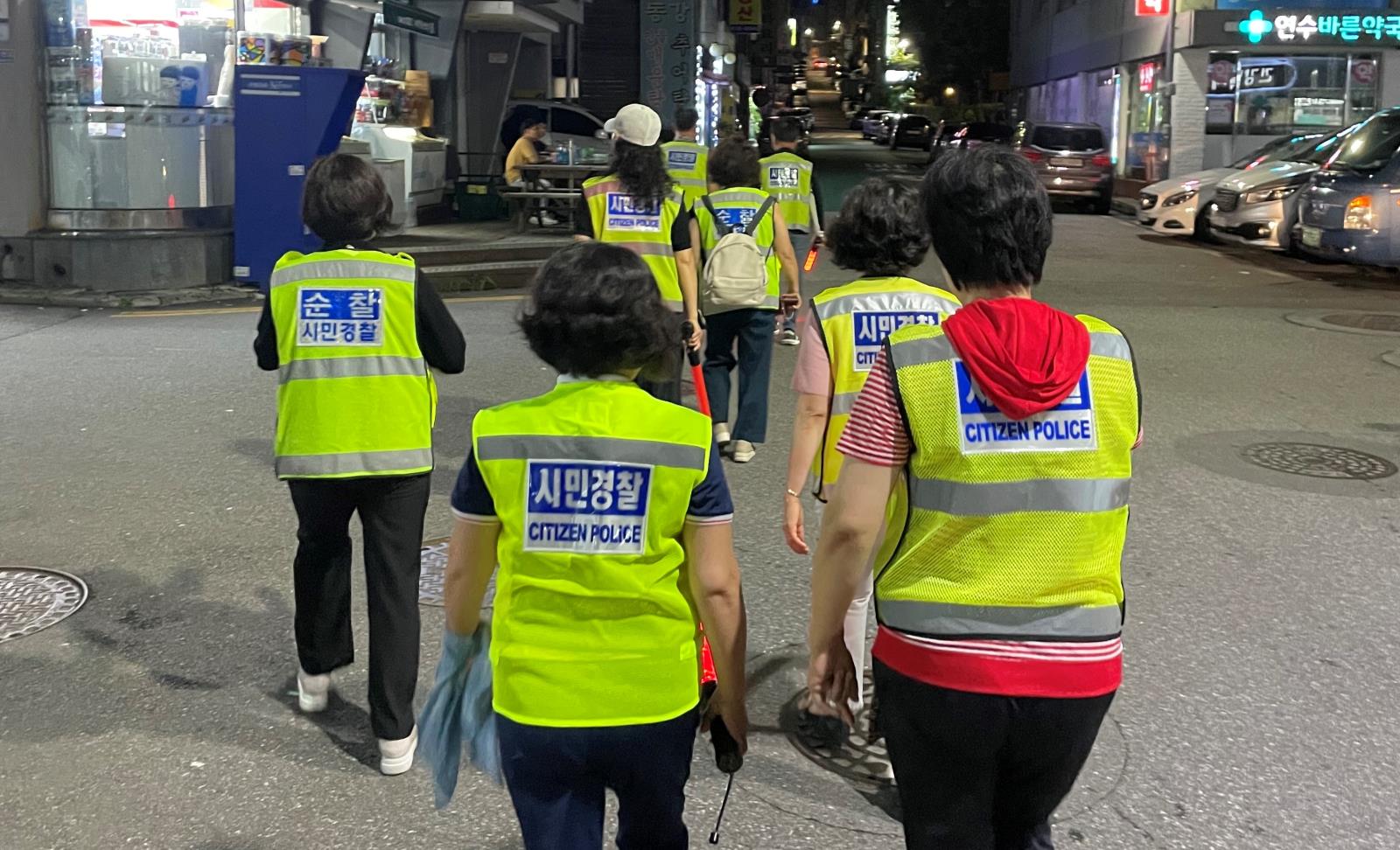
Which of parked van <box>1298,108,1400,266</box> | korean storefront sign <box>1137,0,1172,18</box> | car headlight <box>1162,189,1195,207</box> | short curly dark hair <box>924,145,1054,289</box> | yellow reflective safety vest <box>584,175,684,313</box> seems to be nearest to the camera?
short curly dark hair <box>924,145,1054,289</box>

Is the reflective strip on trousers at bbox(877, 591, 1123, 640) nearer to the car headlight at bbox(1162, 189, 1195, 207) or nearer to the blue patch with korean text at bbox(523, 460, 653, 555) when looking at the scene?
the blue patch with korean text at bbox(523, 460, 653, 555)

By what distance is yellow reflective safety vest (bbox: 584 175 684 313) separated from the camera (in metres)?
6.64

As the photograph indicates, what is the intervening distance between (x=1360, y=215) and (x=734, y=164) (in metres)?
10.7

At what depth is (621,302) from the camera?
97.0 inches

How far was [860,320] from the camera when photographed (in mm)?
4066

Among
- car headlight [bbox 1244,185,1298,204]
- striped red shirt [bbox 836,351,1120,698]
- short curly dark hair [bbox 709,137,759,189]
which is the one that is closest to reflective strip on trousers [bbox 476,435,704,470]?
striped red shirt [bbox 836,351,1120,698]

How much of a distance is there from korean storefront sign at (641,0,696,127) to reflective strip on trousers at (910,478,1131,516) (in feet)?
90.4

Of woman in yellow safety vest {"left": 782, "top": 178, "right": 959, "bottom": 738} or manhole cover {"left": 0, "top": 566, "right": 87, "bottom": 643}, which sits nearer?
woman in yellow safety vest {"left": 782, "top": 178, "right": 959, "bottom": 738}

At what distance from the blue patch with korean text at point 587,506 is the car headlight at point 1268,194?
1838 cm

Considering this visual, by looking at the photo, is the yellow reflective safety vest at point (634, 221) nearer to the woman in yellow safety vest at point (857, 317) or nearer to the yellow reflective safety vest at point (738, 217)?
the yellow reflective safety vest at point (738, 217)

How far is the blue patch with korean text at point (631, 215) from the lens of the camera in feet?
21.7

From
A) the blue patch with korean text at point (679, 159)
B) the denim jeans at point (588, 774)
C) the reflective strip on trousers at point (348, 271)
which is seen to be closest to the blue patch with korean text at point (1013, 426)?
the denim jeans at point (588, 774)

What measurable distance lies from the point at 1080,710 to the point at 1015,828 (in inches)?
11.8

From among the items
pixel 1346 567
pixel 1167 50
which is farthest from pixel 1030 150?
pixel 1346 567
